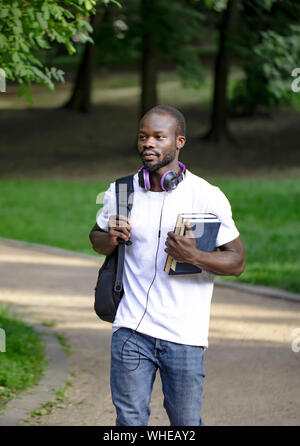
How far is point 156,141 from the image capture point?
12.1 feet

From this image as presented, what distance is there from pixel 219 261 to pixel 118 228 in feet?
1.53

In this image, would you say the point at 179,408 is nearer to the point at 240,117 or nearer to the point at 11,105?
the point at 240,117

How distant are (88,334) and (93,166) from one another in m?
Answer: 19.3

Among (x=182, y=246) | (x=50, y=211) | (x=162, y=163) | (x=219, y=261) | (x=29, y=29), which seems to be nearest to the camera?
(x=182, y=246)

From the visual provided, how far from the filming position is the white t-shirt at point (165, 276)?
3.65 meters

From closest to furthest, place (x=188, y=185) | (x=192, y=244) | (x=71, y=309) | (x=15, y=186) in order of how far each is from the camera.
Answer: (x=192, y=244) → (x=188, y=185) → (x=71, y=309) → (x=15, y=186)

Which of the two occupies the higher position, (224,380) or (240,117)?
(224,380)

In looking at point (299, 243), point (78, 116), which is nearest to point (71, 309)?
point (299, 243)

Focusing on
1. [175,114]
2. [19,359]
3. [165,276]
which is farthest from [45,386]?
[175,114]

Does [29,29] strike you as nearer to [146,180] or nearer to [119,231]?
[146,180]

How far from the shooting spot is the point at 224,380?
21.8 feet

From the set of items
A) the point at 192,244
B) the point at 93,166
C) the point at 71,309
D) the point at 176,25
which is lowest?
the point at 93,166

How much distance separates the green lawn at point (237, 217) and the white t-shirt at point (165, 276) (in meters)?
6.76

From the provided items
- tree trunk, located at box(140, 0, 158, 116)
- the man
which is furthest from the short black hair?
tree trunk, located at box(140, 0, 158, 116)
